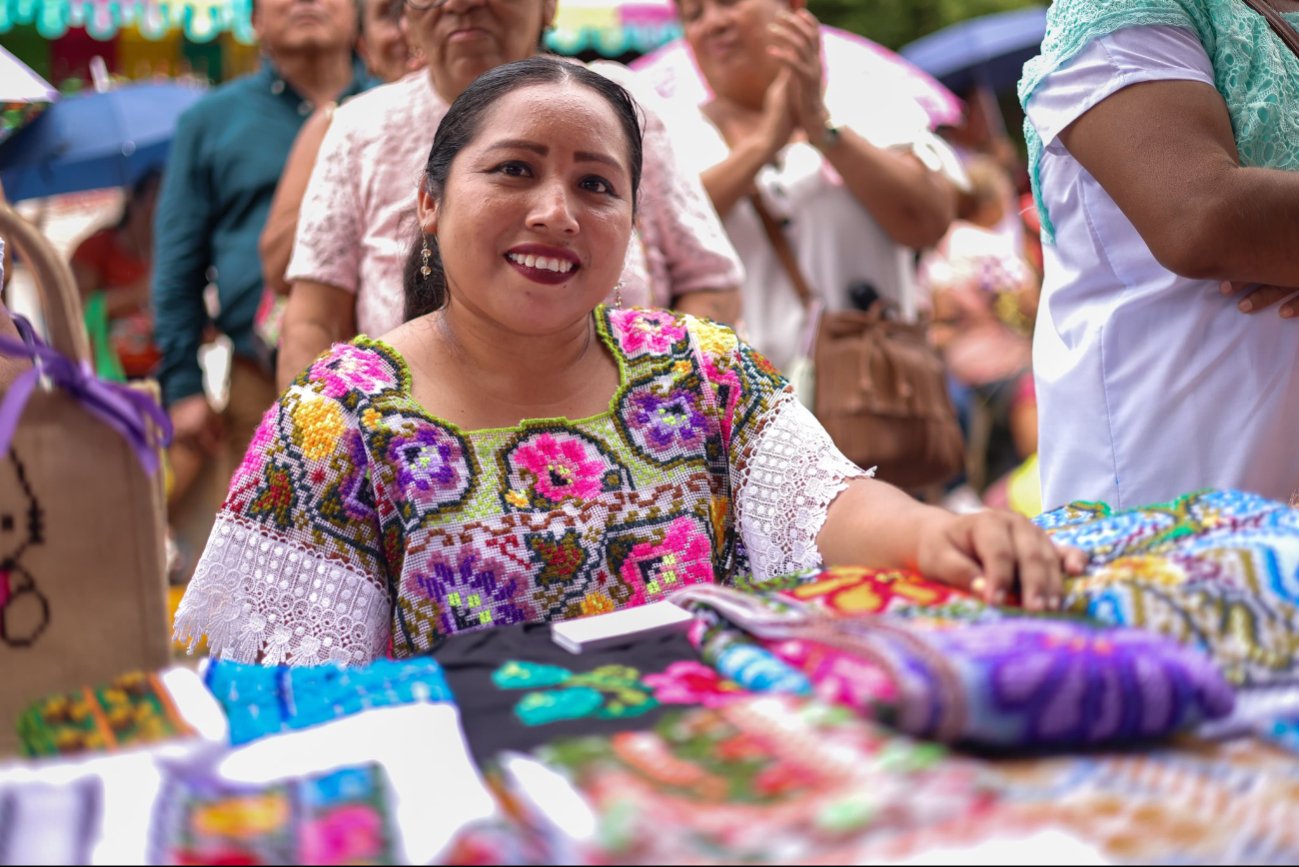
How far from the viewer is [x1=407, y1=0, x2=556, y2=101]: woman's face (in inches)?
110

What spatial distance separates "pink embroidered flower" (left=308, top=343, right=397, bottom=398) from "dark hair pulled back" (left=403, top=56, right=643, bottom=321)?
0.68ft

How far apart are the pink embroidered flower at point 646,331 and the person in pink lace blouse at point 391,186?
491 mm

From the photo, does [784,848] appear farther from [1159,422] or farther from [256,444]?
[1159,422]

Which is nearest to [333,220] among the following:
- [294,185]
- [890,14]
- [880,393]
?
[294,185]

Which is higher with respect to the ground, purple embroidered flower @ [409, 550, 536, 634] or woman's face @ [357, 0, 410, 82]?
woman's face @ [357, 0, 410, 82]

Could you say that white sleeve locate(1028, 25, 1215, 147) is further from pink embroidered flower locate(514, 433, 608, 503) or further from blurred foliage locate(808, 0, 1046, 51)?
blurred foliage locate(808, 0, 1046, 51)

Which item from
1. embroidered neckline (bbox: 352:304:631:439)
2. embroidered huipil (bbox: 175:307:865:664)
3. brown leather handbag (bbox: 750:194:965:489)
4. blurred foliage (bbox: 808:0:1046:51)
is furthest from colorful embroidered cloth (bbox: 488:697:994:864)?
blurred foliage (bbox: 808:0:1046:51)

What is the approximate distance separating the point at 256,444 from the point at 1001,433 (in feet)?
14.4

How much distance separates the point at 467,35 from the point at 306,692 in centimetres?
175

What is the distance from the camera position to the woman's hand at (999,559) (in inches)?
56.9

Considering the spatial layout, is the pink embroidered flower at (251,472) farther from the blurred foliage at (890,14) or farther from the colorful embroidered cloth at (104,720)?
the blurred foliage at (890,14)

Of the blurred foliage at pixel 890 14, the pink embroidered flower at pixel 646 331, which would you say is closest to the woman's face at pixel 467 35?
the pink embroidered flower at pixel 646 331

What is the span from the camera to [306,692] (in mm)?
1357

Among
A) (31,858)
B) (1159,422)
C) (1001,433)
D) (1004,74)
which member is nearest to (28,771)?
(31,858)
